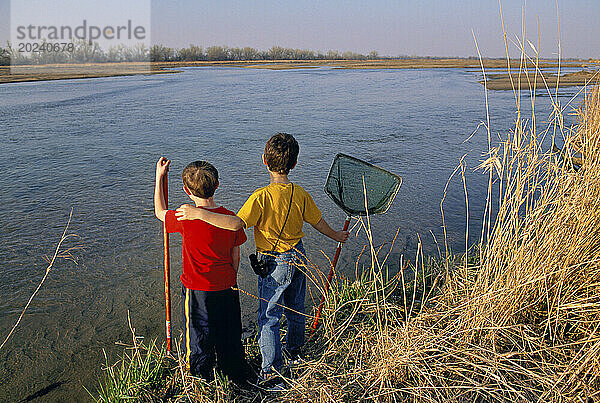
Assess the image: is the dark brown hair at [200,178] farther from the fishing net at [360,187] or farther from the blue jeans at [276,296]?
the fishing net at [360,187]

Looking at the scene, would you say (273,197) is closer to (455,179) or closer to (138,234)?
(138,234)

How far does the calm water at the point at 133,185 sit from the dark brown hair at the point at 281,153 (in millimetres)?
1492

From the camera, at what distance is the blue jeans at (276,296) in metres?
2.83

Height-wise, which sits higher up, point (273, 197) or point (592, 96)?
point (592, 96)

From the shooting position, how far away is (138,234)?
515 cm

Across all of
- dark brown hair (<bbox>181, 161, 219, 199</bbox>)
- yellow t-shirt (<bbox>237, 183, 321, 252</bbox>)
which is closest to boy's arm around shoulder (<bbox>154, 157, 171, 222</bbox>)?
dark brown hair (<bbox>181, 161, 219, 199</bbox>)

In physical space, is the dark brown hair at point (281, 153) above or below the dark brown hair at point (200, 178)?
above

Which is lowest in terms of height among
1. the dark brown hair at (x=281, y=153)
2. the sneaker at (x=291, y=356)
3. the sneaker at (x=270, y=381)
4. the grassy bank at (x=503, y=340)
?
the sneaker at (x=270, y=381)

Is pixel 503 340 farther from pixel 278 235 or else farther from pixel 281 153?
pixel 281 153

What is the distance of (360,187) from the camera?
3.46m

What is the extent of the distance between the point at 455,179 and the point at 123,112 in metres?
10.1

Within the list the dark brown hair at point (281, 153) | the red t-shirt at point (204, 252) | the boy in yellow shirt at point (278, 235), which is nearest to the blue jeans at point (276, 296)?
the boy in yellow shirt at point (278, 235)

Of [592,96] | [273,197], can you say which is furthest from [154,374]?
[592,96]

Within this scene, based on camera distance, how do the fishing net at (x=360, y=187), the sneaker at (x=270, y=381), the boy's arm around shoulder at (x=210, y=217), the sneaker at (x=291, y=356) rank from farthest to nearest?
the fishing net at (x=360, y=187) → the sneaker at (x=291, y=356) → the sneaker at (x=270, y=381) → the boy's arm around shoulder at (x=210, y=217)
